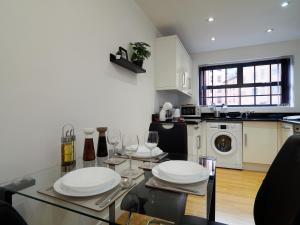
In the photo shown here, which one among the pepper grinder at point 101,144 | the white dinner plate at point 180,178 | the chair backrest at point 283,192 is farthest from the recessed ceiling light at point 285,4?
the pepper grinder at point 101,144

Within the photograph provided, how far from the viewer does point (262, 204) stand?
80 cm

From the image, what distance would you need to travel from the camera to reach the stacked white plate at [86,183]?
68 centimetres

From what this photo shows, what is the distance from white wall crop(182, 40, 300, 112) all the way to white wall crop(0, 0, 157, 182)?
103 inches

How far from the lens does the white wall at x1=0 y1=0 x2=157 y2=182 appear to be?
0.93 metres

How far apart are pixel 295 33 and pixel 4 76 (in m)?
4.11

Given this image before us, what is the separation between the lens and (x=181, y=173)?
900 millimetres

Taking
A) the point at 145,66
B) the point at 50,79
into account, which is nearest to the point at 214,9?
the point at 145,66

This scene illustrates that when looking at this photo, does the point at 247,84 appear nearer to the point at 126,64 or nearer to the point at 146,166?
the point at 126,64

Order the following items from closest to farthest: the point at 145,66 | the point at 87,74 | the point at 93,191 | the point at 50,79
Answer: the point at 93,191 < the point at 50,79 < the point at 87,74 < the point at 145,66

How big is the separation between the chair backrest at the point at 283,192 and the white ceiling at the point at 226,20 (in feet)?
6.86

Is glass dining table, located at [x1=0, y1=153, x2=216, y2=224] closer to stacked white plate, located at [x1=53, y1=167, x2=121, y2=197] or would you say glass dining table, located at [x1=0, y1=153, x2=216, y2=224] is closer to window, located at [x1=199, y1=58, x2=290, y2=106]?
stacked white plate, located at [x1=53, y1=167, x2=121, y2=197]

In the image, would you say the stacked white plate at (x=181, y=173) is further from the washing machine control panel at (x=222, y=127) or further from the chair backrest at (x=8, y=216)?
the washing machine control panel at (x=222, y=127)

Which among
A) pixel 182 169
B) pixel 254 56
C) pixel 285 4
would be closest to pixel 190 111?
pixel 254 56

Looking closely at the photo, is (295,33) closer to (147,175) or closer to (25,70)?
(147,175)
